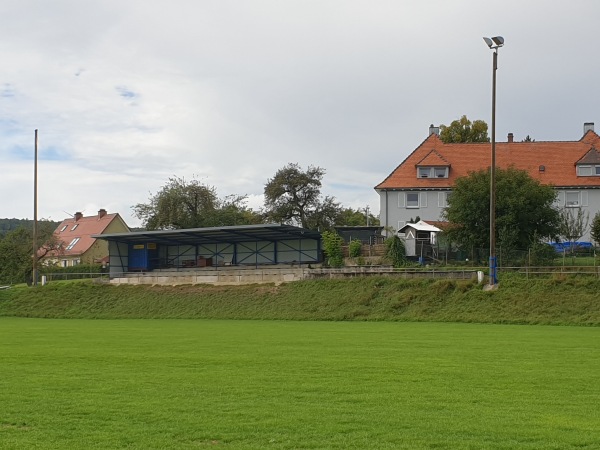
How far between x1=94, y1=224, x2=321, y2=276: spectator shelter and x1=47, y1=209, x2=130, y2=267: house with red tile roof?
21.3 metres

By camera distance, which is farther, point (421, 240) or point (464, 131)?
point (464, 131)

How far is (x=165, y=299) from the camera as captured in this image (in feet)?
161

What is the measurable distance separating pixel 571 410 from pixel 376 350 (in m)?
9.23

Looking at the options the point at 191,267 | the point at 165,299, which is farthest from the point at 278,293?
the point at 191,267

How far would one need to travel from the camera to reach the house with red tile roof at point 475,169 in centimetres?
6675

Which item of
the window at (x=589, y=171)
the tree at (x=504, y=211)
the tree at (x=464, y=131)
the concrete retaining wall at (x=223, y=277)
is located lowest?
the concrete retaining wall at (x=223, y=277)

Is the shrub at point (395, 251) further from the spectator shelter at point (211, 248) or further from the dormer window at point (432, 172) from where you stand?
the dormer window at point (432, 172)

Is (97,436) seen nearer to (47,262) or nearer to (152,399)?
(152,399)

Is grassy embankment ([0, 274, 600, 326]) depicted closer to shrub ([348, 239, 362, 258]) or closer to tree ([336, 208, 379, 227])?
shrub ([348, 239, 362, 258])

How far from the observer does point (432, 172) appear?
69.4 m

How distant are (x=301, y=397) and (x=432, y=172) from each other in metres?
59.5

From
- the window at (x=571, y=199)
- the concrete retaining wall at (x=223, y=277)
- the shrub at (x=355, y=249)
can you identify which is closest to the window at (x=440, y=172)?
the window at (x=571, y=199)

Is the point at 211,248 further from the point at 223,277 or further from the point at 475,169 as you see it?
the point at 475,169

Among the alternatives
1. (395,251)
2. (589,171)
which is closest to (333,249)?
(395,251)
